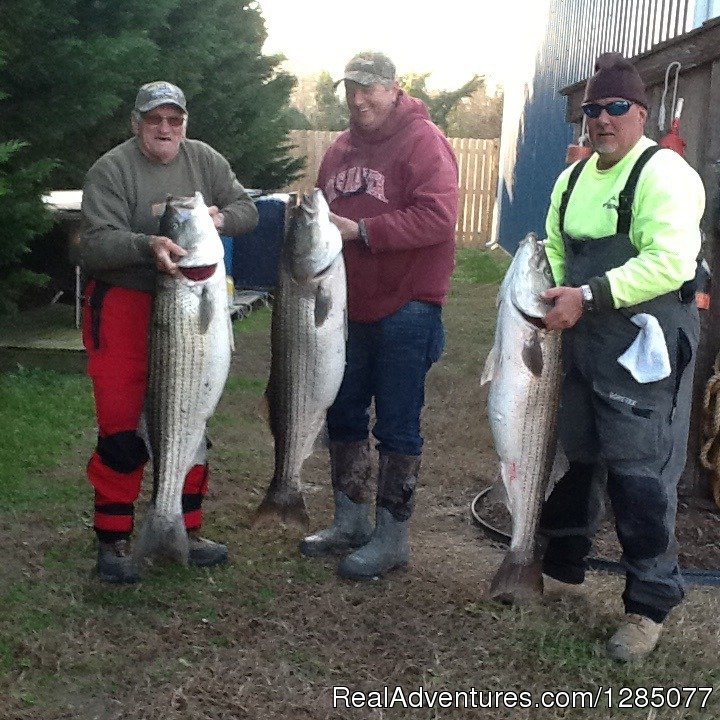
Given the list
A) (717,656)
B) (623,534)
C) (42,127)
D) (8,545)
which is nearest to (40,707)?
(8,545)

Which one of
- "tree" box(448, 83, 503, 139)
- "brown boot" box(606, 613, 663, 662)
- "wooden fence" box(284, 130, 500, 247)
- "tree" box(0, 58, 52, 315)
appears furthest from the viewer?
"tree" box(448, 83, 503, 139)

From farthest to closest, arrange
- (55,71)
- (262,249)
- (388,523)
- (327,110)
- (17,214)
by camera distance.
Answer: (327,110) < (262,249) < (55,71) < (17,214) < (388,523)

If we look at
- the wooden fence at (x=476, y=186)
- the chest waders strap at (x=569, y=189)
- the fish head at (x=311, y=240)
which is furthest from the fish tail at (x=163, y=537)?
the wooden fence at (x=476, y=186)

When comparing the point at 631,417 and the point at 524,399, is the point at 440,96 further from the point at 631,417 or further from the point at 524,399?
the point at 631,417

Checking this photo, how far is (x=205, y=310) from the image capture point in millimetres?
4105

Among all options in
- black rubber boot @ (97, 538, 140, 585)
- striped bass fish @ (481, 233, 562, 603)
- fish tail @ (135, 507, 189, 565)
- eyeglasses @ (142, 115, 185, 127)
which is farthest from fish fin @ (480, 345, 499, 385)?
black rubber boot @ (97, 538, 140, 585)

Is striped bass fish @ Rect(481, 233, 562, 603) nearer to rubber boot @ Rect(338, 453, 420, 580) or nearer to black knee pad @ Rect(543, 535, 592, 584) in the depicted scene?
black knee pad @ Rect(543, 535, 592, 584)

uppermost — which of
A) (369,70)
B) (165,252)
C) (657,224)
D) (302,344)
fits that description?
(369,70)

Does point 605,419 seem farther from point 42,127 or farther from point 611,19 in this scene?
point 611,19

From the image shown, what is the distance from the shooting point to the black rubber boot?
4.48 m

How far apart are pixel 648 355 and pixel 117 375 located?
7.10 ft

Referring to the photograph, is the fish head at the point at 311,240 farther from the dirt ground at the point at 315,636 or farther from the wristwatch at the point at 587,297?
the dirt ground at the point at 315,636

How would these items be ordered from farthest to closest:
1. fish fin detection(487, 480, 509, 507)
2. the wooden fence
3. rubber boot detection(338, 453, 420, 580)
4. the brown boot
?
1. the wooden fence
2. rubber boot detection(338, 453, 420, 580)
3. fish fin detection(487, 480, 509, 507)
4. the brown boot

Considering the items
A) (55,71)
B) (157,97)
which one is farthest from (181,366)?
(55,71)
